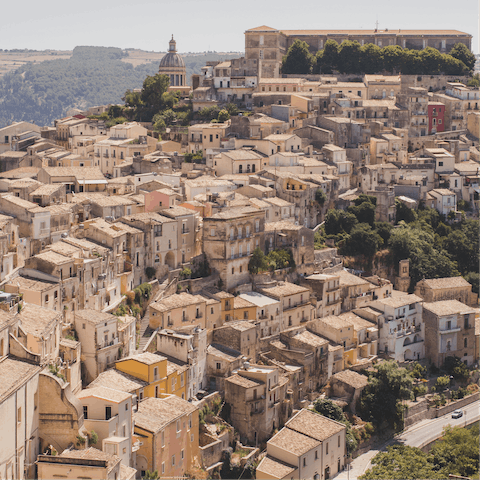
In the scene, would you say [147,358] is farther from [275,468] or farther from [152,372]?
[275,468]

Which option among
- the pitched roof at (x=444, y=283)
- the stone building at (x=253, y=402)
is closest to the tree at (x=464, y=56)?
the pitched roof at (x=444, y=283)

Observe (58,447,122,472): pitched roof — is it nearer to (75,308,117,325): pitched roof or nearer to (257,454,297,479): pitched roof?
(75,308,117,325): pitched roof

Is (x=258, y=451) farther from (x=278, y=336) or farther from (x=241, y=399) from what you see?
(x=278, y=336)

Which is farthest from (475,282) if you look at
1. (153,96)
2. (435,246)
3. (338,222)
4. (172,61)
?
(172,61)

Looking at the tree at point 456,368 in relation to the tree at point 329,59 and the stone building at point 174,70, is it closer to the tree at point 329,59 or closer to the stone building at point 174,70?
the tree at point 329,59

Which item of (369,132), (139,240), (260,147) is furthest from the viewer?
(369,132)

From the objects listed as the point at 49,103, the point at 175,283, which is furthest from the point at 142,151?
the point at 49,103
